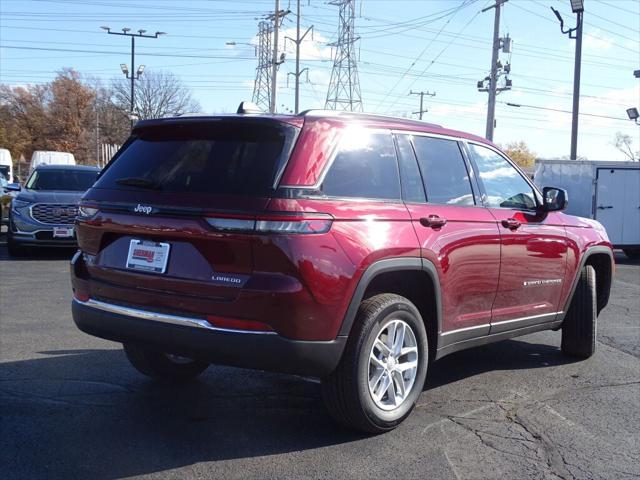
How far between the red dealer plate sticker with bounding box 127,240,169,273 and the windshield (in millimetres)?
10005

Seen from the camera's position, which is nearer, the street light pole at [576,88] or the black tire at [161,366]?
the black tire at [161,366]

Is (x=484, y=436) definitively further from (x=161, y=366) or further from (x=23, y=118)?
(x=23, y=118)

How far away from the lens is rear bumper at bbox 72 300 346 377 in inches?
140

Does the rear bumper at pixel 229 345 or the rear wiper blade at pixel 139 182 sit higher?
the rear wiper blade at pixel 139 182

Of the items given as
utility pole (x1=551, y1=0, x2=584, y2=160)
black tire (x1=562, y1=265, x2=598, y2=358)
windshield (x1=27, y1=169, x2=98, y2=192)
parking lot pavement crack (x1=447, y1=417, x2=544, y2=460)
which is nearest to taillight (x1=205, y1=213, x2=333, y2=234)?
parking lot pavement crack (x1=447, y1=417, x2=544, y2=460)

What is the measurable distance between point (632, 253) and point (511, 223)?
14.3 metres

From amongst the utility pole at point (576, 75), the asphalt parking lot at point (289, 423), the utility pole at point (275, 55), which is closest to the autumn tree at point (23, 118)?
the utility pole at point (275, 55)

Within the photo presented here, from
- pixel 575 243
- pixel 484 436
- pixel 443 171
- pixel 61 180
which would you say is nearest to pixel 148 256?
pixel 443 171

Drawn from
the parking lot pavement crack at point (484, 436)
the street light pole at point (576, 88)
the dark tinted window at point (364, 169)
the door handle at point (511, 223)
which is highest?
the street light pole at point (576, 88)

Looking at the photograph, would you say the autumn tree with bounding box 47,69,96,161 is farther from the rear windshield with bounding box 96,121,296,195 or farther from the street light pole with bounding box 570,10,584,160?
the rear windshield with bounding box 96,121,296,195

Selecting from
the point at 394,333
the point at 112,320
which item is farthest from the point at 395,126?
the point at 112,320

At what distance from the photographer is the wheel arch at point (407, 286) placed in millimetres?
3762

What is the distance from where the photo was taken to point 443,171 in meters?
4.72

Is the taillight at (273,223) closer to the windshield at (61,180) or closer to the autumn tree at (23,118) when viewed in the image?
the windshield at (61,180)
